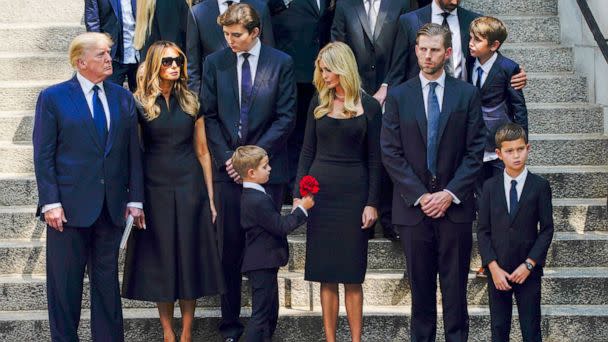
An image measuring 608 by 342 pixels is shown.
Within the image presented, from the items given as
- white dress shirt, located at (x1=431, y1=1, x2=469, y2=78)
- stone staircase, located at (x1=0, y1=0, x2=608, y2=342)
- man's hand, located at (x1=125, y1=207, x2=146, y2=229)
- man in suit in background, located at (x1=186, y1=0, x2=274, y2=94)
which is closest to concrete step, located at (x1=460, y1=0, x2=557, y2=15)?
stone staircase, located at (x1=0, y1=0, x2=608, y2=342)

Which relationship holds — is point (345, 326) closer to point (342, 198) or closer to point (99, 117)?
point (342, 198)

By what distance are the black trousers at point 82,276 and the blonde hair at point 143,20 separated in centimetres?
189

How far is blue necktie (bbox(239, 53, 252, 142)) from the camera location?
873cm

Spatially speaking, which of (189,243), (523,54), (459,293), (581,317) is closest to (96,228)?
(189,243)

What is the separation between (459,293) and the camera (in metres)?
8.12

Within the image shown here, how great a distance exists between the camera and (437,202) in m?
8.00

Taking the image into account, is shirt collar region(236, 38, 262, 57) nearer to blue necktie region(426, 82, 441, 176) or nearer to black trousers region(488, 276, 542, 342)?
blue necktie region(426, 82, 441, 176)

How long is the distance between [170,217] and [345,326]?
1.34 m

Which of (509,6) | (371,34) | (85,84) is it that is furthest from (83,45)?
(509,6)

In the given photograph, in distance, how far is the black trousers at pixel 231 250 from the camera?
865 cm

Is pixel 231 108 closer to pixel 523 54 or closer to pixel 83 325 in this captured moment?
pixel 83 325

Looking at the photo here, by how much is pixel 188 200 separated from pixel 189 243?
0.27m

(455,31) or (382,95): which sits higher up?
(455,31)

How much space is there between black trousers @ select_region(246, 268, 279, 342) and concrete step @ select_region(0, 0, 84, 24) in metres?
4.29
